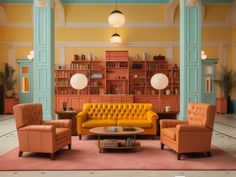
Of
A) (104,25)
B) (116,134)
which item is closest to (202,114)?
(116,134)

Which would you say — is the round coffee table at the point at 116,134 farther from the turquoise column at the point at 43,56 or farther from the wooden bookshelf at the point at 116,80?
the wooden bookshelf at the point at 116,80

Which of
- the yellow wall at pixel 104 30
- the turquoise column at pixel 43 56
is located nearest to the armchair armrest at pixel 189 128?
the turquoise column at pixel 43 56

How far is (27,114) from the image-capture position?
6562 mm

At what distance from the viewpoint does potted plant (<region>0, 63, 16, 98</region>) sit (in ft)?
49.7

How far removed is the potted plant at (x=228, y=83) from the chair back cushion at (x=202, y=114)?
8.72 m

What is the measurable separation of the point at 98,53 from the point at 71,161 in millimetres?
10041

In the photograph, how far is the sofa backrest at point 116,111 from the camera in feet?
29.3

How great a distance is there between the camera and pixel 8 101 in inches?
594

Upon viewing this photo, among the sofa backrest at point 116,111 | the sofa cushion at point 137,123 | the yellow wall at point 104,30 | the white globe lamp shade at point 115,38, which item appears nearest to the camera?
the sofa cushion at point 137,123

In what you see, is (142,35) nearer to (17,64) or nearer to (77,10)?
(77,10)

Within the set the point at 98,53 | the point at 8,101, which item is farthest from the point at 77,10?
the point at 8,101

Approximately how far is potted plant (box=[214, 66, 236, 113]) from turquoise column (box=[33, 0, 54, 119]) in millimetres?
8785

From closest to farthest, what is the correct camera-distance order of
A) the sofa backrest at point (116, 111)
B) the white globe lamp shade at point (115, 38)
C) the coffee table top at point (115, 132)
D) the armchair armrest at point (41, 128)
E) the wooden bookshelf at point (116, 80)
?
the armchair armrest at point (41, 128) < the coffee table top at point (115, 132) < the sofa backrest at point (116, 111) < the white globe lamp shade at point (115, 38) < the wooden bookshelf at point (116, 80)

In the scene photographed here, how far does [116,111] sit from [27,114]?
3.00m
